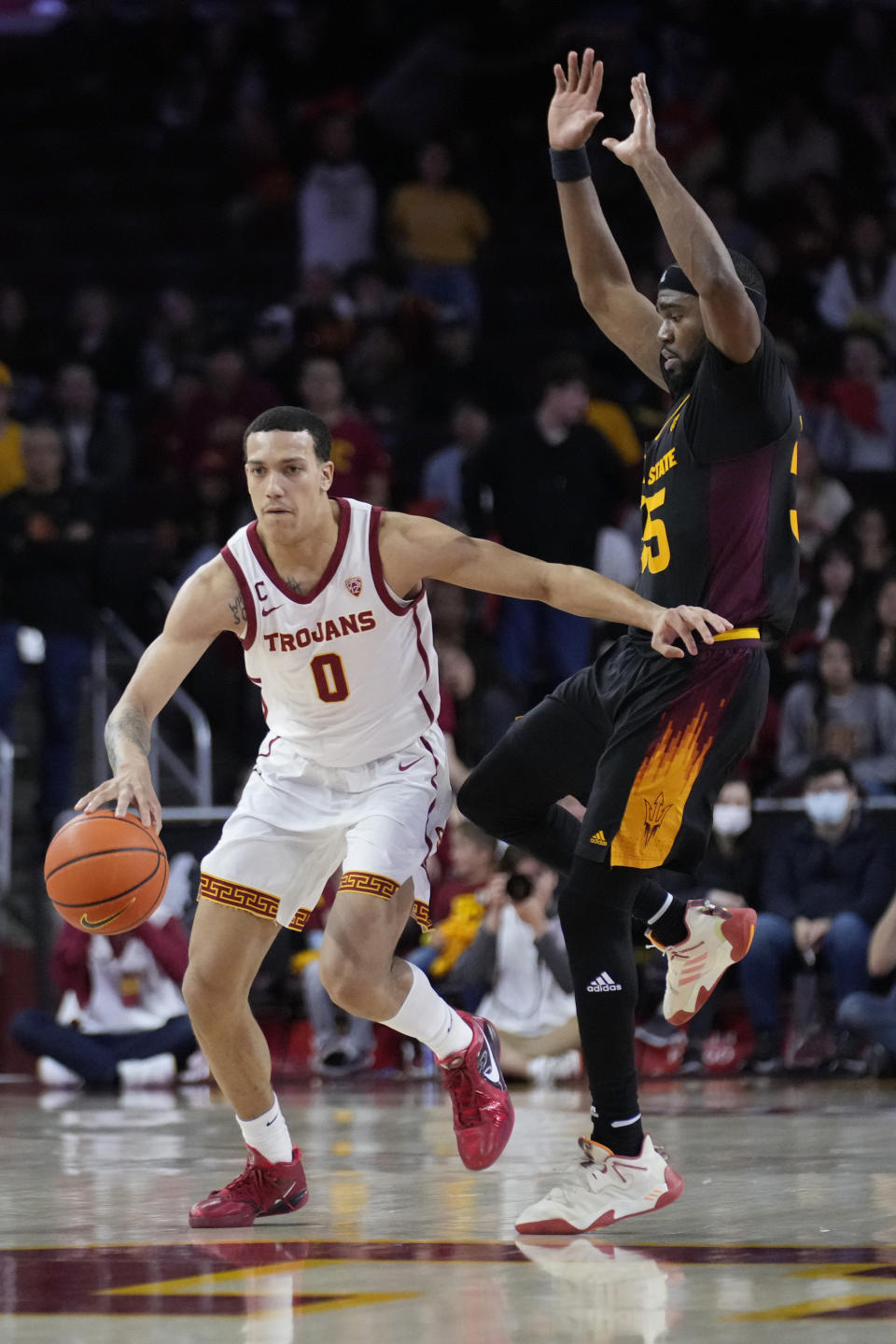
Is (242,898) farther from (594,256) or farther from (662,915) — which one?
(594,256)

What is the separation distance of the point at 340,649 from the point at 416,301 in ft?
31.9

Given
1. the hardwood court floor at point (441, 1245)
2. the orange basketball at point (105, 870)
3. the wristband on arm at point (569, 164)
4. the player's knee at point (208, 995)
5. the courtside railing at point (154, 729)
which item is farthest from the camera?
the courtside railing at point (154, 729)

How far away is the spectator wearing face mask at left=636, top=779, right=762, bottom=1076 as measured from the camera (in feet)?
36.4

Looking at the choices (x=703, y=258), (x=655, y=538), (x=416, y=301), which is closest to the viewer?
(x=703, y=258)

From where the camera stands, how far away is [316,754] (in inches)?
245

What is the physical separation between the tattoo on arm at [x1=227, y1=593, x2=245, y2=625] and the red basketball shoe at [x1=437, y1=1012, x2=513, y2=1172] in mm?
1457

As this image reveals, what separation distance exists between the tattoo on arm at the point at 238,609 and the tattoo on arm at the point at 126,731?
0.41 m

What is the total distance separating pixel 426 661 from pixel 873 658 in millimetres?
6150

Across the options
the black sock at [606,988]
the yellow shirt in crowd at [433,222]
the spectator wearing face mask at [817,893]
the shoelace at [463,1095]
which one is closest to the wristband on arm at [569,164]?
the black sock at [606,988]

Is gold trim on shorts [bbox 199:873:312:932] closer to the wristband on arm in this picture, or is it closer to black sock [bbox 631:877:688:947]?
black sock [bbox 631:877:688:947]

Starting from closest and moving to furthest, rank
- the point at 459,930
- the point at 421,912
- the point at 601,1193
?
the point at 601,1193 < the point at 421,912 < the point at 459,930

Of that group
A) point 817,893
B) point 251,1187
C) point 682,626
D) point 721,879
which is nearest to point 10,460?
point 721,879

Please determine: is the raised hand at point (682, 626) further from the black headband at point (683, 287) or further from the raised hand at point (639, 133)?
the raised hand at point (639, 133)

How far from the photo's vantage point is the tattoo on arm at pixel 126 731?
5734mm
